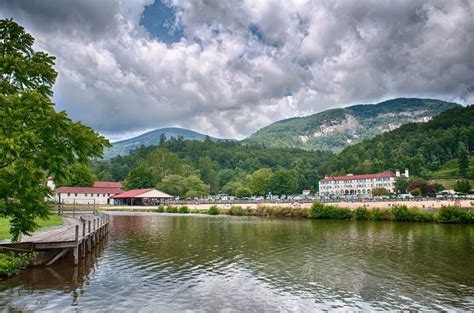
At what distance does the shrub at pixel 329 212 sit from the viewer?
53.8 metres

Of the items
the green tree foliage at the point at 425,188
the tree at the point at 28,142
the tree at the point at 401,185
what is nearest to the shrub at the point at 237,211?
the tree at the point at 28,142

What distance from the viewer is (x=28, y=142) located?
1205cm

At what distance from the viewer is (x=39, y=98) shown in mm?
12602

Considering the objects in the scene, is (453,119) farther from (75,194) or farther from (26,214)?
(26,214)

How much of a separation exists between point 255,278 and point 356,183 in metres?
161

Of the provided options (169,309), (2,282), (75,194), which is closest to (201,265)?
(169,309)

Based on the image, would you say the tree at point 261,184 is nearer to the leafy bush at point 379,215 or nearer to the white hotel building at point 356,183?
the white hotel building at point 356,183

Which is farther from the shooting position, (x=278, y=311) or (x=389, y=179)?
(x=389, y=179)

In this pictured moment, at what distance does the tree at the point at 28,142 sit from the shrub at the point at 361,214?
1770 inches

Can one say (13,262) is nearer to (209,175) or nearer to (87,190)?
(87,190)

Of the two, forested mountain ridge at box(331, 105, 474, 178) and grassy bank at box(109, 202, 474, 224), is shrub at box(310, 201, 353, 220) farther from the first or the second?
forested mountain ridge at box(331, 105, 474, 178)

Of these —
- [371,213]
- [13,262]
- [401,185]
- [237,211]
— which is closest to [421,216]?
[371,213]

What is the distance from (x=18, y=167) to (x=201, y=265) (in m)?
11.1

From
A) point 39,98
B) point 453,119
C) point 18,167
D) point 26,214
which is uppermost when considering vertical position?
point 453,119
